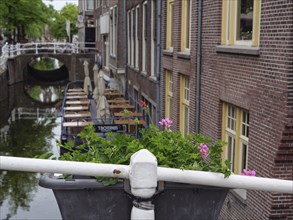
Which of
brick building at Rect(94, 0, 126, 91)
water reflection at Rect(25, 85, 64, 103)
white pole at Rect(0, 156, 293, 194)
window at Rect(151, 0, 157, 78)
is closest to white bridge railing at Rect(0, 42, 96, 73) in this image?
water reflection at Rect(25, 85, 64, 103)

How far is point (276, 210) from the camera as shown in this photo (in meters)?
6.44

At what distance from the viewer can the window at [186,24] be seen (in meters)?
11.2

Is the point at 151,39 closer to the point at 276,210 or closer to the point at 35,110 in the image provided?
the point at 276,210

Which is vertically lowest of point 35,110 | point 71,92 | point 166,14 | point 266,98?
point 35,110

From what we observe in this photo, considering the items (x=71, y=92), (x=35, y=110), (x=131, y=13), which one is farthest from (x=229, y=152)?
(x=35, y=110)

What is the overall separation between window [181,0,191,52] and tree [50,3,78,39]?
68374mm

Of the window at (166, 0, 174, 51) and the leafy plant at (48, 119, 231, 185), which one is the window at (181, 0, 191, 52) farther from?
the leafy plant at (48, 119, 231, 185)

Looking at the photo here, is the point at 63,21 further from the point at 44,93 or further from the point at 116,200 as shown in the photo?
the point at 116,200

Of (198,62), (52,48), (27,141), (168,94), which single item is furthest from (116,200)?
(52,48)

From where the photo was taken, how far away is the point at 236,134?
25.3 feet

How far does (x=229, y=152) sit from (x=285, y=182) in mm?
6461

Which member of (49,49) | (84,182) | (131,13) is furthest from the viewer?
(49,49)

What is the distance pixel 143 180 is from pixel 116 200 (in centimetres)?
25

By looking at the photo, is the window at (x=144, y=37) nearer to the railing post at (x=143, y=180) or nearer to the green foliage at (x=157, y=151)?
the green foliage at (x=157, y=151)
